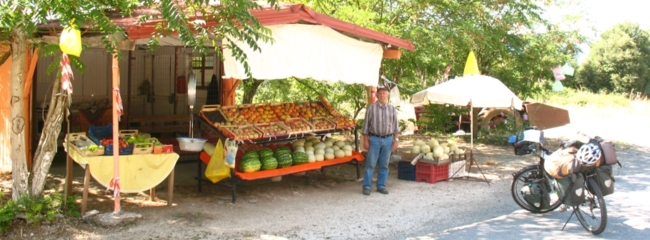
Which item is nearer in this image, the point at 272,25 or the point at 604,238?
the point at 604,238

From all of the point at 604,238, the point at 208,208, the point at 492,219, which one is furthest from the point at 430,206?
the point at 208,208

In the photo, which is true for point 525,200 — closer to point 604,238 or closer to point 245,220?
point 604,238

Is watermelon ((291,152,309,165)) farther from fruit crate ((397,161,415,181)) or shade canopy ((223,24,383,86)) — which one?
fruit crate ((397,161,415,181))

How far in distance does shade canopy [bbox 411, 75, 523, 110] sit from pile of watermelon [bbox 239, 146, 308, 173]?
2831 mm

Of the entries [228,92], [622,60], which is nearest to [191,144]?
[228,92]

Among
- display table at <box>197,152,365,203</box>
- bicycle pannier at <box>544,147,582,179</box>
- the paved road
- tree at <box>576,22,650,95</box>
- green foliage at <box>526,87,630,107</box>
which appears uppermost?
tree at <box>576,22,650,95</box>

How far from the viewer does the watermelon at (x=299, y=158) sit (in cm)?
891

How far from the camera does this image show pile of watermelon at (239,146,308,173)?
323 inches

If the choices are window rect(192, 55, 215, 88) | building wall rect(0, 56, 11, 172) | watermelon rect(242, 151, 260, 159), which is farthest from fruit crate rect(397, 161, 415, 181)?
building wall rect(0, 56, 11, 172)

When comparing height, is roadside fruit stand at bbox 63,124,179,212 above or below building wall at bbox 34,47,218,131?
below

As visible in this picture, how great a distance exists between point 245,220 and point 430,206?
2711 millimetres

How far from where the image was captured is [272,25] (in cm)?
797

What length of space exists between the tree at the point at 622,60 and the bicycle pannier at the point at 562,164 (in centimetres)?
3234

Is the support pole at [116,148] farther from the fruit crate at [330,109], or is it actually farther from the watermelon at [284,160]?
the fruit crate at [330,109]
